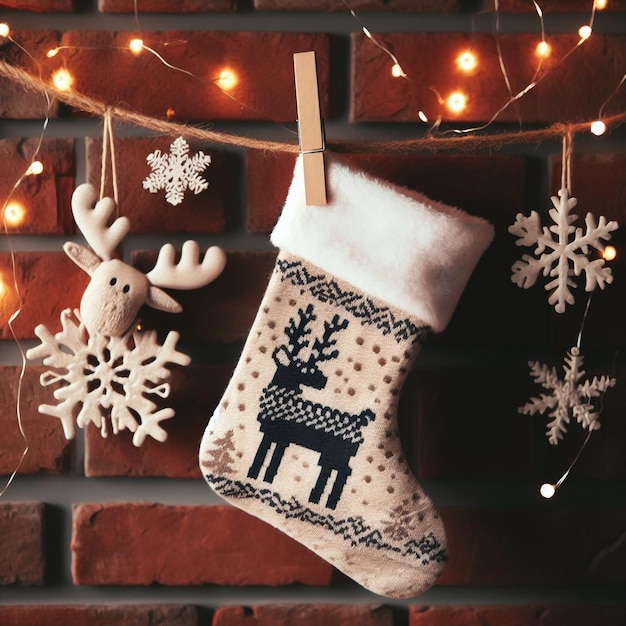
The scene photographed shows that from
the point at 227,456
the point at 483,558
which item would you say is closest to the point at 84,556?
the point at 227,456

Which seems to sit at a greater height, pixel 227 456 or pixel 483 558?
pixel 227 456

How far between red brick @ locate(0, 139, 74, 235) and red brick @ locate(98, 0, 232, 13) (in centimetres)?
18

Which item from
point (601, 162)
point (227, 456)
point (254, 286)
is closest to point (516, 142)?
point (601, 162)

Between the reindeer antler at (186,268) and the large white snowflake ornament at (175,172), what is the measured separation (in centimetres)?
8

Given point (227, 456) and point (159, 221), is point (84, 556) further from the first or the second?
point (159, 221)

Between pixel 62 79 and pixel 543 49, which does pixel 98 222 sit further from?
pixel 543 49

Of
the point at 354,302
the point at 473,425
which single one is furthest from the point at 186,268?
the point at 473,425

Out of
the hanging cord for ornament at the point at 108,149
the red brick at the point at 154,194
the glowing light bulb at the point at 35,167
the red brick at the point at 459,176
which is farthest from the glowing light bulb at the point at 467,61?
the glowing light bulb at the point at 35,167

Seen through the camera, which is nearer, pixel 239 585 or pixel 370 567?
pixel 370 567

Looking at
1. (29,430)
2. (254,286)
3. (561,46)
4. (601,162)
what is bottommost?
(29,430)

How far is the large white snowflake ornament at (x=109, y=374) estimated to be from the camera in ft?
2.69

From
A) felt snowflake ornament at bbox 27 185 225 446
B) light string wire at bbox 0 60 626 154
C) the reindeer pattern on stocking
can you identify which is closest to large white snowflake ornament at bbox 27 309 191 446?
felt snowflake ornament at bbox 27 185 225 446

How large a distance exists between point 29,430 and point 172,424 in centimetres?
19

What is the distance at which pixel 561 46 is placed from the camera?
34.7 inches
